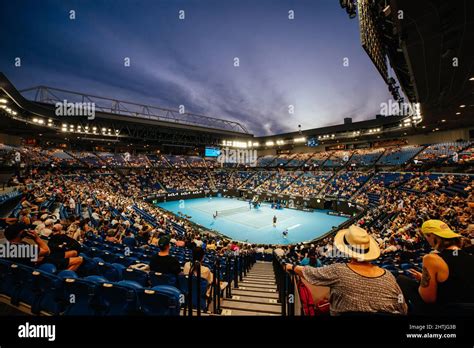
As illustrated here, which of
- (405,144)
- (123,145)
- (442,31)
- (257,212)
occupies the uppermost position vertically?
(123,145)

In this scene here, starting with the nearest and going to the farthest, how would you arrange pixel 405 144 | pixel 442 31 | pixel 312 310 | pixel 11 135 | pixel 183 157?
pixel 312 310 < pixel 442 31 < pixel 11 135 < pixel 405 144 < pixel 183 157

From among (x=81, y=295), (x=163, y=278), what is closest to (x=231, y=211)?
(x=163, y=278)

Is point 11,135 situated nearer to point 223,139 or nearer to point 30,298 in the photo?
point 223,139

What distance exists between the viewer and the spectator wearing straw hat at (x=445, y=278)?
207 cm

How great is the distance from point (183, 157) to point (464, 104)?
150 ft

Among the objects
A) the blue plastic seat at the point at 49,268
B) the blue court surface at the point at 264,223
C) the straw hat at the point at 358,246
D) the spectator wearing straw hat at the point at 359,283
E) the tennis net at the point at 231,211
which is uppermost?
the straw hat at the point at 358,246

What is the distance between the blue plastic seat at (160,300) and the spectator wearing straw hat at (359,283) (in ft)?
6.01

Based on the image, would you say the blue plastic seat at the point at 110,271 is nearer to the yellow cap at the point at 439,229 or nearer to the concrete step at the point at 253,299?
the concrete step at the point at 253,299

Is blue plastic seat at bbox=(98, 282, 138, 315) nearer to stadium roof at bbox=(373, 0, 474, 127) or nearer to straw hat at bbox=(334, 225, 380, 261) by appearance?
straw hat at bbox=(334, 225, 380, 261)

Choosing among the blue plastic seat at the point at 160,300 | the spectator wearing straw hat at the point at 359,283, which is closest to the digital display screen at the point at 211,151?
the blue plastic seat at the point at 160,300

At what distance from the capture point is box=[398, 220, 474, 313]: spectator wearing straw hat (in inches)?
81.4

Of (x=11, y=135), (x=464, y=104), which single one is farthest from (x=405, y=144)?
(x=11, y=135)

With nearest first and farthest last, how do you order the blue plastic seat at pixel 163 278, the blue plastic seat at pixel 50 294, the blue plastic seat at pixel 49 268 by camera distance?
the blue plastic seat at pixel 50 294 → the blue plastic seat at pixel 49 268 → the blue plastic seat at pixel 163 278

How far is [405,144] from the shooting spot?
108ft
